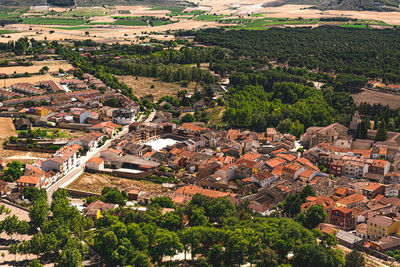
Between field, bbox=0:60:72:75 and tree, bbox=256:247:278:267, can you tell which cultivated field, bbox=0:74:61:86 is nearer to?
field, bbox=0:60:72:75

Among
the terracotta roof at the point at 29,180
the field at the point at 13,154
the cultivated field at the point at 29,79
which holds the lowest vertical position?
the field at the point at 13,154

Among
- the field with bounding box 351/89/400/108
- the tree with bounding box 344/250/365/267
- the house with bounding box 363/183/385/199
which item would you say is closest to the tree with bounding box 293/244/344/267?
the tree with bounding box 344/250/365/267

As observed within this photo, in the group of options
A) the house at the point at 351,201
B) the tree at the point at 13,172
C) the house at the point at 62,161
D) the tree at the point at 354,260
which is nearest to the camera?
the tree at the point at 354,260

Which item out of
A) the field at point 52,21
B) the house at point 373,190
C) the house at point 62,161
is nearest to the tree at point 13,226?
the house at point 62,161

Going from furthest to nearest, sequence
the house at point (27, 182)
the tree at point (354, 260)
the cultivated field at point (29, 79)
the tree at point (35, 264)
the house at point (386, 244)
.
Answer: the cultivated field at point (29, 79), the house at point (27, 182), the house at point (386, 244), the tree at point (354, 260), the tree at point (35, 264)

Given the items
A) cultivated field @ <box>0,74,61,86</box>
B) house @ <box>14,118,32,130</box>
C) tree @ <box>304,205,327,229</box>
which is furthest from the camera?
cultivated field @ <box>0,74,61,86</box>

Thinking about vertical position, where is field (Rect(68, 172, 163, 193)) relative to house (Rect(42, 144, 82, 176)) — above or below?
below

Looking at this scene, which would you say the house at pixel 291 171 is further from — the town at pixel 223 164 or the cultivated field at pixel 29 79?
the cultivated field at pixel 29 79
